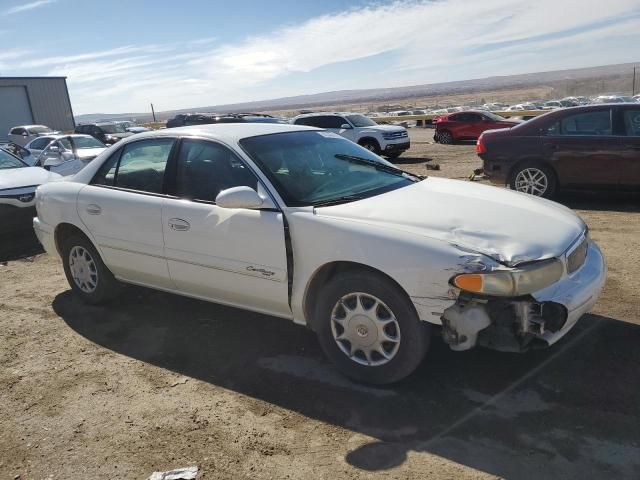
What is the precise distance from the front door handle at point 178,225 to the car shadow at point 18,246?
14.2ft

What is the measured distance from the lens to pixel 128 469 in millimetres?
2799

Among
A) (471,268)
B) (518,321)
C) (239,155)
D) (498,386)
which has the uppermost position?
(239,155)

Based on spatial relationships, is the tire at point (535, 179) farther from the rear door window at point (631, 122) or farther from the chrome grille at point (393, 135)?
the chrome grille at point (393, 135)

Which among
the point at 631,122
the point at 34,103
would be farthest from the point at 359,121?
the point at 34,103

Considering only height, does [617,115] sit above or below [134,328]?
above

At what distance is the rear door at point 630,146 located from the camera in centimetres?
733

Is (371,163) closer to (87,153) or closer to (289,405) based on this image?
(289,405)

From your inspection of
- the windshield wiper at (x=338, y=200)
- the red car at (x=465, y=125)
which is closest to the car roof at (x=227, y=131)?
the windshield wiper at (x=338, y=200)

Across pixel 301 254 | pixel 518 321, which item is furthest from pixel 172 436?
pixel 518 321

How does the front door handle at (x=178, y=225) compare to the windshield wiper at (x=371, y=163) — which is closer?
the front door handle at (x=178, y=225)

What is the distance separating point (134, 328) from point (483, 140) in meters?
6.26

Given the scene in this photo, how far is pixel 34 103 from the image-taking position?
36312 mm

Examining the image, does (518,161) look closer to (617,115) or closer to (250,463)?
(617,115)

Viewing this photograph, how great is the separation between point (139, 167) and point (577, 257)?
337 cm
